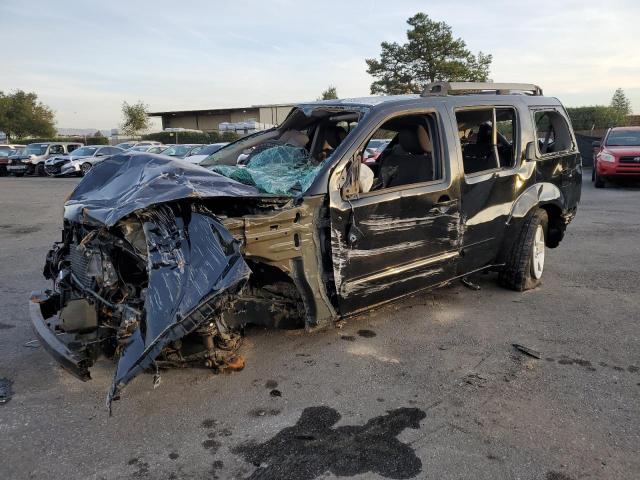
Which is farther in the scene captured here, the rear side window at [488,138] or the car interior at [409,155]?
the rear side window at [488,138]

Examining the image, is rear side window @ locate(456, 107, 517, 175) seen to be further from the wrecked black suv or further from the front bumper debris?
the front bumper debris

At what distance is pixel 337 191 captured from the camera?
11.9ft

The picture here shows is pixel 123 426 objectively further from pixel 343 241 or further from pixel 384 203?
pixel 384 203

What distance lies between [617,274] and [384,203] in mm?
3756

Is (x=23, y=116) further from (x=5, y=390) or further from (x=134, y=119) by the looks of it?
(x=5, y=390)

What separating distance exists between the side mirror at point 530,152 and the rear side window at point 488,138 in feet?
0.44

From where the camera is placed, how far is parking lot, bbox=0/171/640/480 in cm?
266

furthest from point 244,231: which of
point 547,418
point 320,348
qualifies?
point 547,418

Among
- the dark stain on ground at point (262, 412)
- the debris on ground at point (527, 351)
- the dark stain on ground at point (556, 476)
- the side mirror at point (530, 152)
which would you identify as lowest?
the dark stain on ground at point (556, 476)

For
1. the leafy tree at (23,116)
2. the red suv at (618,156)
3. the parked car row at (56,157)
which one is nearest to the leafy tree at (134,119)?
the leafy tree at (23,116)

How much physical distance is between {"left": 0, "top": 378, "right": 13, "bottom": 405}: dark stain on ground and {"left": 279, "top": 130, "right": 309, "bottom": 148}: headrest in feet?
10.4

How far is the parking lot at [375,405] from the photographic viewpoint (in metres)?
2.66

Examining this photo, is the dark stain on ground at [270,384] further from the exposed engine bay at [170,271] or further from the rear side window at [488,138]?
the rear side window at [488,138]

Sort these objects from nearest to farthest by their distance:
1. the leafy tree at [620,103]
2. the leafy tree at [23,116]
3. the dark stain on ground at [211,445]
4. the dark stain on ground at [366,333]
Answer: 1. the dark stain on ground at [211,445]
2. the dark stain on ground at [366,333]
3. the leafy tree at [620,103]
4. the leafy tree at [23,116]
